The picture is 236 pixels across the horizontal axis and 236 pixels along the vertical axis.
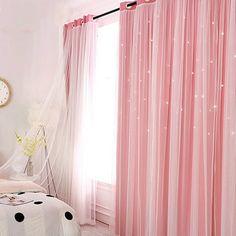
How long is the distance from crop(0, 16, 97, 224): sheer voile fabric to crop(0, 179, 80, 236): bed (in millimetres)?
1184

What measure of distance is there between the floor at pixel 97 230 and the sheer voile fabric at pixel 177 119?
0.81 feet

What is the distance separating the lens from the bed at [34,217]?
2695 mm

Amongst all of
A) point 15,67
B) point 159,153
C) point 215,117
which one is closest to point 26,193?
point 159,153

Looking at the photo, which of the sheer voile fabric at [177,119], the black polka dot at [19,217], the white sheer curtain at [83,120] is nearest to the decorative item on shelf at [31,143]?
the white sheer curtain at [83,120]

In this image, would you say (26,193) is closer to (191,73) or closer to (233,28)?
(191,73)

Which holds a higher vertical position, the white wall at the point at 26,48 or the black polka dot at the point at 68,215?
the white wall at the point at 26,48

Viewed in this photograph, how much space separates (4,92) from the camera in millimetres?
4613

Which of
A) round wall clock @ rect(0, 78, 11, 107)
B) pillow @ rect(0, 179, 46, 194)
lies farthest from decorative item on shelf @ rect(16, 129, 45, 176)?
pillow @ rect(0, 179, 46, 194)

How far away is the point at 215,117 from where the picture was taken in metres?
2.78

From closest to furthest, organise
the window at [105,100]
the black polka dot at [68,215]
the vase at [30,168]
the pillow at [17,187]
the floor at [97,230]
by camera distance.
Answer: the black polka dot at [68,215] → the pillow at [17,187] → the floor at [97,230] → the window at [105,100] → the vase at [30,168]

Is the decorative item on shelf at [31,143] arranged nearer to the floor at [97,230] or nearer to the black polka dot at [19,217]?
the floor at [97,230]

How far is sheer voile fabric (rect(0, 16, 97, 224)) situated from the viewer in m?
4.24

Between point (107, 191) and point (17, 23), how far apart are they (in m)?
2.28

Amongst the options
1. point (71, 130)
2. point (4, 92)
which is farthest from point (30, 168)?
point (4, 92)
